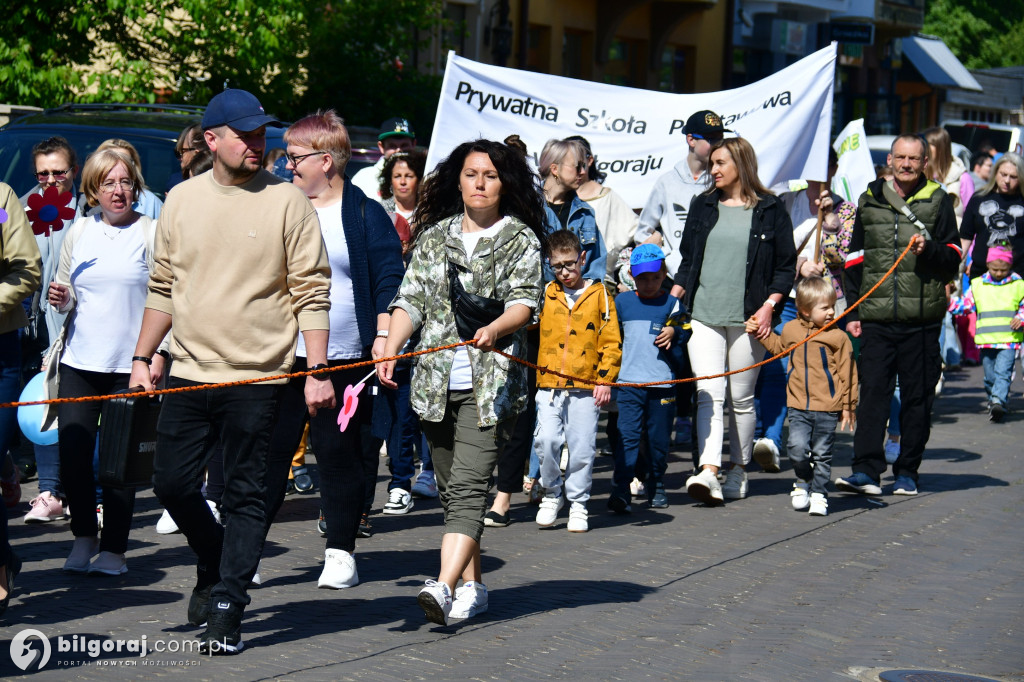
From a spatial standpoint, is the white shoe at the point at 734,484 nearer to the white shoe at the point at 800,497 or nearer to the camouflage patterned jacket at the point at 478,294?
the white shoe at the point at 800,497

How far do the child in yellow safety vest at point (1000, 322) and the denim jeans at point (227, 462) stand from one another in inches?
357

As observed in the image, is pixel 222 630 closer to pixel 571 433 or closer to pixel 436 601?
pixel 436 601

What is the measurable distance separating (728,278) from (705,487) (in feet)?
4.00

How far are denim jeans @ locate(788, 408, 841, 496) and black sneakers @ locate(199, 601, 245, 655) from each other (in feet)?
14.1

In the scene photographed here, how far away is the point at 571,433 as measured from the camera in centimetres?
852

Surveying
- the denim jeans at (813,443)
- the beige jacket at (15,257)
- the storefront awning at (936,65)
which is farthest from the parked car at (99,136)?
the storefront awning at (936,65)

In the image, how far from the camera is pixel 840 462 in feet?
36.7

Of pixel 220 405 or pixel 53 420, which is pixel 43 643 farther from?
pixel 53 420

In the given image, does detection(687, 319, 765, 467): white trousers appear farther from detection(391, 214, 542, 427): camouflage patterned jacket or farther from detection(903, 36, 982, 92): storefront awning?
detection(903, 36, 982, 92): storefront awning

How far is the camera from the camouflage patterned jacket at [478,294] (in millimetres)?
6262

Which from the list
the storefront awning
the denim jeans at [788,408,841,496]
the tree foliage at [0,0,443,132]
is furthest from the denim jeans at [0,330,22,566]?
the storefront awning

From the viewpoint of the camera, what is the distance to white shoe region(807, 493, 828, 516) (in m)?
9.02

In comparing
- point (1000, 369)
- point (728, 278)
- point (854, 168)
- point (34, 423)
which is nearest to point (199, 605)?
point (34, 423)

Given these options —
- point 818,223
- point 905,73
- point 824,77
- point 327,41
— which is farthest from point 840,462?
point 905,73
